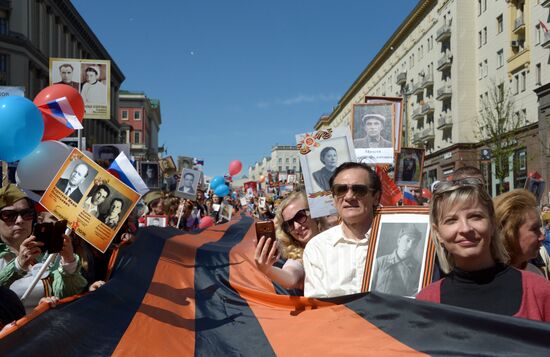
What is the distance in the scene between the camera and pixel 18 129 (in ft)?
17.2

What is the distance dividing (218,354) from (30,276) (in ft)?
4.86

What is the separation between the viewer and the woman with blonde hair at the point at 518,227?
128 inches

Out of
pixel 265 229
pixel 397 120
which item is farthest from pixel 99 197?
pixel 397 120

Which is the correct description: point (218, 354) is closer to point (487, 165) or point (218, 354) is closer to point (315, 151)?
point (315, 151)

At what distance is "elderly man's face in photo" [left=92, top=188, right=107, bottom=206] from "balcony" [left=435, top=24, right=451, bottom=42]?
4863 cm

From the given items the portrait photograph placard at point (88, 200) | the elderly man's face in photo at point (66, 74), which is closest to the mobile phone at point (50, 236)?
the portrait photograph placard at point (88, 200)

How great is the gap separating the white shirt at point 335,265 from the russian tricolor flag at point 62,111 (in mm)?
3722

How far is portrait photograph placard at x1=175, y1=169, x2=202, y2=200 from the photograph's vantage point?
14341mm

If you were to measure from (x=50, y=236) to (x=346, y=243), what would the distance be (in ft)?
5.51

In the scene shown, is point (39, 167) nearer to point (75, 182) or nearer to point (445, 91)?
point (75, 182)

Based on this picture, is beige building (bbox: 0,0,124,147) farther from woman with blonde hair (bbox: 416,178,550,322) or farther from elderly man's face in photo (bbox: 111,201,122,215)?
woman with blonde hair (bbox: 416,178,550,322)

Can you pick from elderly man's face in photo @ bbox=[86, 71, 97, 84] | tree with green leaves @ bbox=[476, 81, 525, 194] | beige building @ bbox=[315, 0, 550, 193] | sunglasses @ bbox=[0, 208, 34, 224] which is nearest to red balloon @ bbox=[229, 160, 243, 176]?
beige building @ bbox=[315, 0, 550, 193]

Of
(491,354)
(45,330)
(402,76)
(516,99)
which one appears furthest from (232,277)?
(402,76)

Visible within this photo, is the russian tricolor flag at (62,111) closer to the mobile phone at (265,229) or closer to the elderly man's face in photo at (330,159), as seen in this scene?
the elderly man's face in photo at (330,159)
